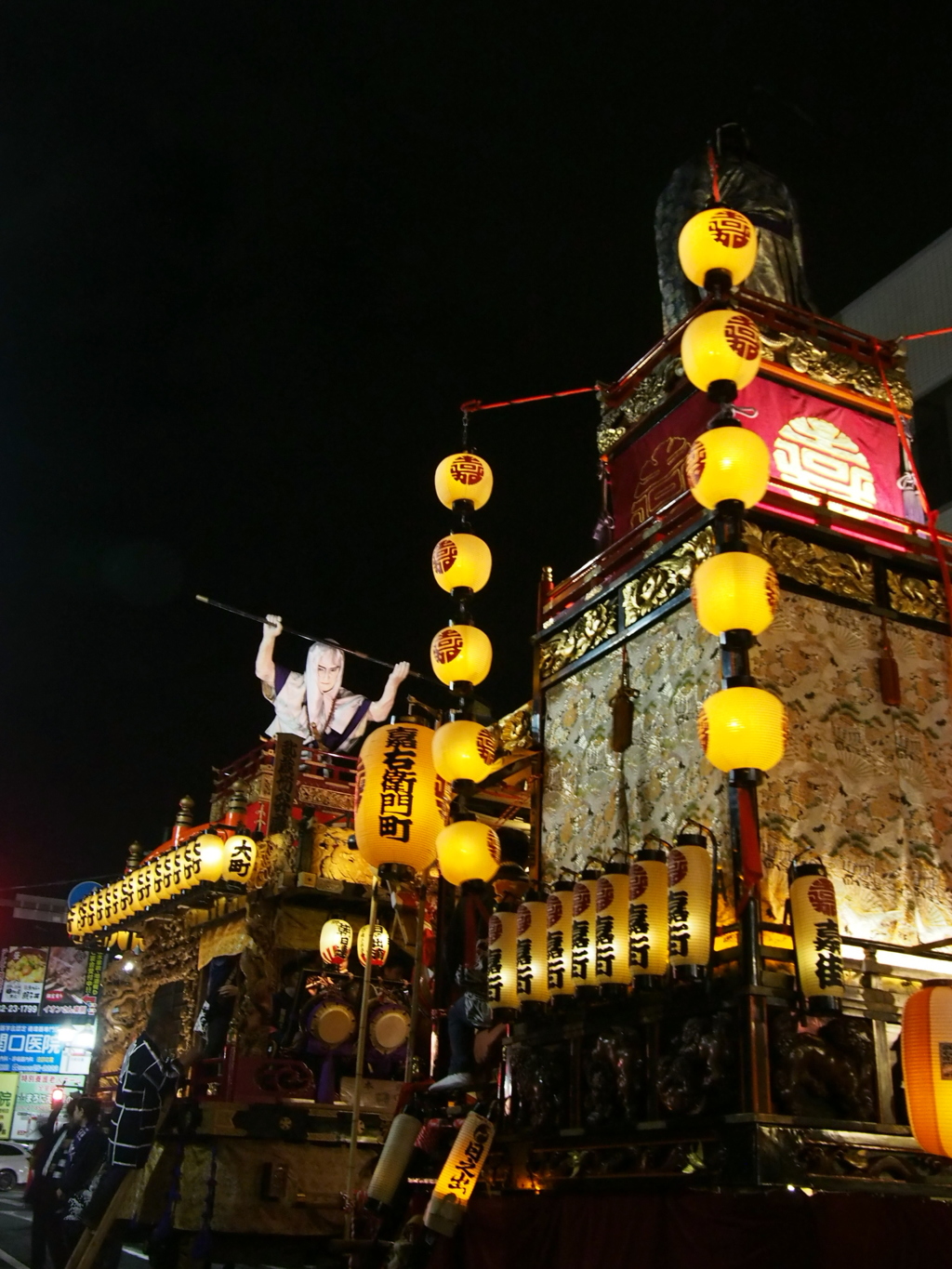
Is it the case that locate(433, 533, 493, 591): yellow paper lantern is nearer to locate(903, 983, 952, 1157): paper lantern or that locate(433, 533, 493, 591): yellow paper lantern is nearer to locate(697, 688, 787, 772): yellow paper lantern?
locate(697, 688, 787, 772): yellow paper lantern

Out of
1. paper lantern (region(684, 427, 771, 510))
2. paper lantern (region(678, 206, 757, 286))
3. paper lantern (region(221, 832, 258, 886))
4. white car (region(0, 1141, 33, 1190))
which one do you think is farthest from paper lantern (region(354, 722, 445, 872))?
white car (region(0, 1141, 33, 1190))

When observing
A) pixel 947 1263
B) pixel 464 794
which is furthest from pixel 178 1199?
pixel 947 1263

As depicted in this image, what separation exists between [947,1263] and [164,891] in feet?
51.4

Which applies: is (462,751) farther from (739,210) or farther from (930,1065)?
(739,210)

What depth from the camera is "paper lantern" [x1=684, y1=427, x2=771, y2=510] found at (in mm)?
9000

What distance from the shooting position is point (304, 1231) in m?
13.7

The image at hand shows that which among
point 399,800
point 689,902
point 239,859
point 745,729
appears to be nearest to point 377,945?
point 239,859

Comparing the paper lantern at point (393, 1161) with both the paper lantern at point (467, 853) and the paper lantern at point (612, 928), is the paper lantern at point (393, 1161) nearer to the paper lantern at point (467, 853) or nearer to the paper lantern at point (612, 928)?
the paper lantern at point (467, 853)

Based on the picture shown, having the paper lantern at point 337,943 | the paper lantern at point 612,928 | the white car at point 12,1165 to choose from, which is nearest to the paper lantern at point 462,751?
the paper lantern at point 612,928

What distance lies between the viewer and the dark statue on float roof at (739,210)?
→ 41.1 feet

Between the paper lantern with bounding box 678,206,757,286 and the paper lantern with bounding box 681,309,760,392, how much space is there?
61 cm

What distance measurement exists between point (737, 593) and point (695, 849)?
2.08m

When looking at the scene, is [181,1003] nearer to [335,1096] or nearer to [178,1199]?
[335,1096]

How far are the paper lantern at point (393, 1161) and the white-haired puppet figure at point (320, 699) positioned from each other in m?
12.7
